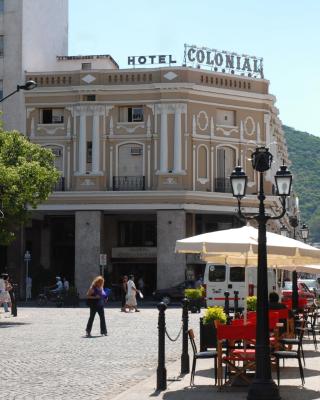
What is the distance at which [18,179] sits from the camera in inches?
1303

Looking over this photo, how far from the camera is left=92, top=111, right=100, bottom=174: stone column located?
2183 inches

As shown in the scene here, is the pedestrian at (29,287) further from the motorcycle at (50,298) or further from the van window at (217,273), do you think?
the van window at (217,273)

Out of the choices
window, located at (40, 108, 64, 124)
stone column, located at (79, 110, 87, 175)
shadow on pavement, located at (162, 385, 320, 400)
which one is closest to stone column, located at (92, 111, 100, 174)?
stone column, located at (79, 110, 87, 175)

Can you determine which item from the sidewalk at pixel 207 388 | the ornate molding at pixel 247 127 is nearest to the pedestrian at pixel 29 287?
the ornate molding at pixel 247 127

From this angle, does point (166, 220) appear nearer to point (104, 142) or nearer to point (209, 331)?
point (104, 142)

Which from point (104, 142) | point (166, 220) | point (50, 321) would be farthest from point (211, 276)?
point (104, 142)

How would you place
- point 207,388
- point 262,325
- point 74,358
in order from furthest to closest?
point 74,358, point 207,388, point 262,325

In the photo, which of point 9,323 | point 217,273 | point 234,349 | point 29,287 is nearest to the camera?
point 234,349

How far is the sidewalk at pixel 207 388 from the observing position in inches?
504

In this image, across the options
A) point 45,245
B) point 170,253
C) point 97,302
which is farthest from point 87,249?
point 97,302

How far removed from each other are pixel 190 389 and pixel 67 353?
20.8ft

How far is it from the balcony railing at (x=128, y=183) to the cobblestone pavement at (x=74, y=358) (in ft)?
78.0

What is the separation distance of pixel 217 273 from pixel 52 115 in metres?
22.5

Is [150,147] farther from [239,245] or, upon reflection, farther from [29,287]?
[239,245]
